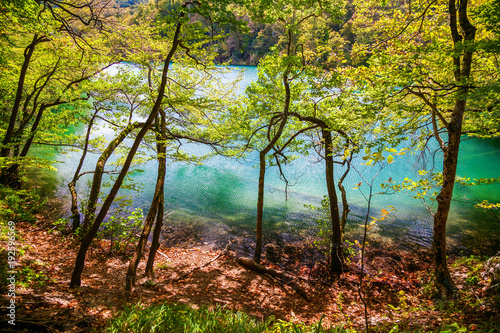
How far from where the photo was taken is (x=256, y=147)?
1000cm

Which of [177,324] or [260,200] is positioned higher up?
[260,200]

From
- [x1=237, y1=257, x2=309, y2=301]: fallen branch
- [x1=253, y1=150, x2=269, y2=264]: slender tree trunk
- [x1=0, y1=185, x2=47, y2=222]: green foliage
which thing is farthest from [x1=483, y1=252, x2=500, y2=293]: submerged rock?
[x1=0, y1=185, x2=47, y2=222]: green foliage

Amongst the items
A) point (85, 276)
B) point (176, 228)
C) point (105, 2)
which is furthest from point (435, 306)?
point (105, 2)

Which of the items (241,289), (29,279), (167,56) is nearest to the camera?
(29,279)

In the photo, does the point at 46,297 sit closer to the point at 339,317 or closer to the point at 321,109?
the point at 339,317

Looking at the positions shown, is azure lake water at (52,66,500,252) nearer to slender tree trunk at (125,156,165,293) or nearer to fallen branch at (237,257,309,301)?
fallen branch at (237,257,309,301)

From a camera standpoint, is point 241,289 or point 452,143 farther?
point 241,289

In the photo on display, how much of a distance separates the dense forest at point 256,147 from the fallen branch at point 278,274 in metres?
0.04

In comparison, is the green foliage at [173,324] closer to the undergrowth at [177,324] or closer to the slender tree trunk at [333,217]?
the undergrowth at [177,324]

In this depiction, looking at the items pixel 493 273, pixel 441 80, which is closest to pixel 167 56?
pixel 441 80

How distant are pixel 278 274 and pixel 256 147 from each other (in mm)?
5077

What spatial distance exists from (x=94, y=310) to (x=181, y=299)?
1.80 metres

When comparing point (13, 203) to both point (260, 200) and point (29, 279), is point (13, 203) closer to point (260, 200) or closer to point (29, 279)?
point (29, 279)

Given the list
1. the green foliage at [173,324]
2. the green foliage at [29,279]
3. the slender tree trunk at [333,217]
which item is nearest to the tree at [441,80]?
the slender tree trunk at [333,217]
